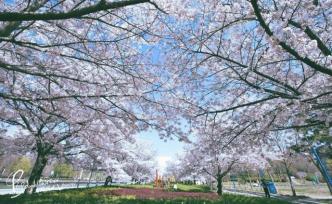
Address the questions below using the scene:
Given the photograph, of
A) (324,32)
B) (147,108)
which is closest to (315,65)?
(324,32)

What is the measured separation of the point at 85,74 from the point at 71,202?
222 inches

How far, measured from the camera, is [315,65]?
4.65 metres

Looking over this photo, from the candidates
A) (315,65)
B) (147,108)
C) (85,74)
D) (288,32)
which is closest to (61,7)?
(85,74)

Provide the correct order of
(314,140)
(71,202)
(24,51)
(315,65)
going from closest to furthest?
(315,65) < (24,51) < (71,202) < (314,140)

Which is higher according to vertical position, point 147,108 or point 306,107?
point 147,108

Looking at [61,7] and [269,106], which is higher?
[61,7]

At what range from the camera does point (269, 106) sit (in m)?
7.84

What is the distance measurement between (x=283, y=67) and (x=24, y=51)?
21.4 feet

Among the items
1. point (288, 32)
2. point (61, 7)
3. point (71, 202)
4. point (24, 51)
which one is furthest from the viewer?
point (71, 202)

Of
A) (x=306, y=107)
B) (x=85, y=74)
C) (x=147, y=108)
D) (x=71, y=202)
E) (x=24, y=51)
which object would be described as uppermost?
(x=24, y=51)

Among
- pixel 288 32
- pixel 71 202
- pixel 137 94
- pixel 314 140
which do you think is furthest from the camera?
pixel 314 140

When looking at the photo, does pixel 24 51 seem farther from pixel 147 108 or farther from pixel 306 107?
pixel 306 107

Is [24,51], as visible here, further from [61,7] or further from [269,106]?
[269,106]

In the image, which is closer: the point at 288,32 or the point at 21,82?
the point at 288,32
